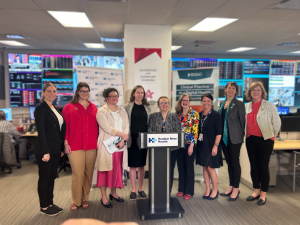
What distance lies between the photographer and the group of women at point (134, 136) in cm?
269

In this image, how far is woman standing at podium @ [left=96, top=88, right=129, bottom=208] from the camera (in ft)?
9.18

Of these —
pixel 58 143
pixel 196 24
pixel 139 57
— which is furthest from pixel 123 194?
pixel 196 24

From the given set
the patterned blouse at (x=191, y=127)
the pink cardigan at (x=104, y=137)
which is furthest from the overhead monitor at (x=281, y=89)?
the pink cardigan at (x=104, y=137)

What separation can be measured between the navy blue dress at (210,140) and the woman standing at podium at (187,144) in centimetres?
14

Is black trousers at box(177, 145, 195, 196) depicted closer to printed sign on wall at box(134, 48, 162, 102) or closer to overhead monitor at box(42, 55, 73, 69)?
printed sign on wall at box(134, 48, 162, 102)

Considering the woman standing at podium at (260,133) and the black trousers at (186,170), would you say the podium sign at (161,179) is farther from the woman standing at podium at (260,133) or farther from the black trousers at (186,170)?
the woman standing at podium at (260,133)

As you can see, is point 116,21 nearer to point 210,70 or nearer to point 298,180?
point 210,70

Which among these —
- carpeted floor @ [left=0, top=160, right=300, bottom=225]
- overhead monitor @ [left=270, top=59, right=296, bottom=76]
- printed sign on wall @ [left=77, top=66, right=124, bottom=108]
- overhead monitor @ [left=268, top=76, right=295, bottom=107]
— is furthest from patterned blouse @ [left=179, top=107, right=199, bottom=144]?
overhead monitor @ [left=270, top=59, right=296, bottom=76]

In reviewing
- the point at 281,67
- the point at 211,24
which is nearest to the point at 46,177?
the point at 211,24

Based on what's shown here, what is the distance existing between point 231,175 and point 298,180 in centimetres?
185

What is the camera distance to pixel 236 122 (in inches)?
122

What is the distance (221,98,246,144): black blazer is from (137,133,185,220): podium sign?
2.95 ft

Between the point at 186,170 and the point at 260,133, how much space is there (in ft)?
3.82

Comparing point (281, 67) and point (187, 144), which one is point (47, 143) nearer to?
point (187, 144)
